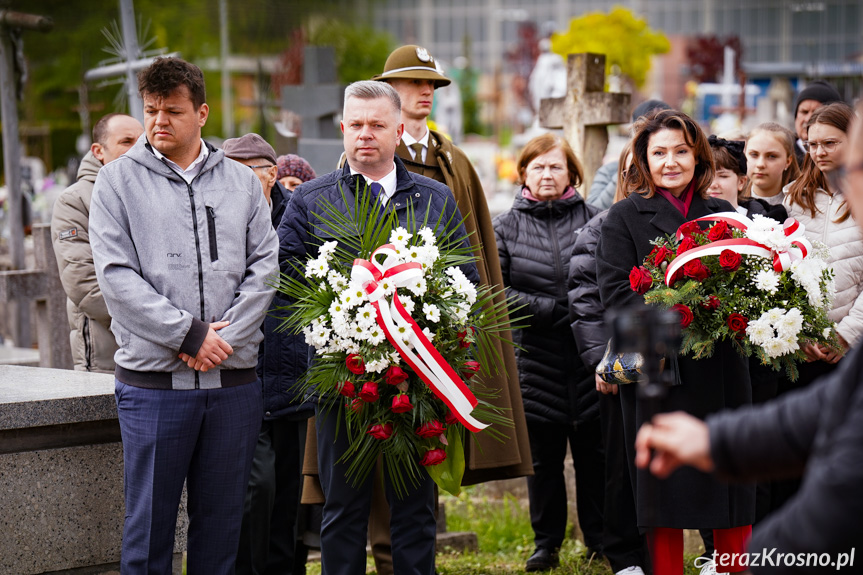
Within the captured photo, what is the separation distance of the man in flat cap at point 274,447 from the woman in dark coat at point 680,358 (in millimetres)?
1518

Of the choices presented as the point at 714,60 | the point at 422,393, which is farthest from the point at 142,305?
the point at 714,60

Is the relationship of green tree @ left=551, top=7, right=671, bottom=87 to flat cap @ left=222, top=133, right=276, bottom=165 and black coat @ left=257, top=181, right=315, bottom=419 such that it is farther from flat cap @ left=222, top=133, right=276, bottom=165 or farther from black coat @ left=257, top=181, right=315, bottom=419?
black coat @ left=257, top=181, right=315, bottom=419

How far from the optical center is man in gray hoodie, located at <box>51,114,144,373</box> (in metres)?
4.81

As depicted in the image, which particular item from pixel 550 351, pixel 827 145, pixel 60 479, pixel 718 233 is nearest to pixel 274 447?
pixel 60 479

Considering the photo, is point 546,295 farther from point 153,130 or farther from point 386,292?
point 153,130

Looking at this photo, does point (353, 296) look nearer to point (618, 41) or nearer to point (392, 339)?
point (392, 339)

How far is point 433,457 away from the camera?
155 inches

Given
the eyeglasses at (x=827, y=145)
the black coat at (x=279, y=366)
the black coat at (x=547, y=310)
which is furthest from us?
the black coat at (x=547, y=310)

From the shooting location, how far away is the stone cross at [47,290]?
7.50m

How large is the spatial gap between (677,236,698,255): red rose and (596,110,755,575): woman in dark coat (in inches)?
9.2

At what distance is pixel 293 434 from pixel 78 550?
1196 millimetres

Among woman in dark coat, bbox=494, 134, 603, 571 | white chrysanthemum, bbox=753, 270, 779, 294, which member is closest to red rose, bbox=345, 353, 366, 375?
white chrysanthemum, bbox=753, 270, 779, 294

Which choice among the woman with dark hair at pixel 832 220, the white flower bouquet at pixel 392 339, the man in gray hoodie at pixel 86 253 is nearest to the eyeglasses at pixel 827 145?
the woman with dark hair at pixel 832 220

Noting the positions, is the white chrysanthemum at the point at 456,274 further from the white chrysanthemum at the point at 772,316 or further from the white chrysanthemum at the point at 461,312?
the white chrysanthemum at the point at 772,316
